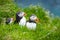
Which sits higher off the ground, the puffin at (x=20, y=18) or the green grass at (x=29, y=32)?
the puffin at (x=20, y=18)

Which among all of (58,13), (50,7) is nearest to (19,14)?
(58,13)

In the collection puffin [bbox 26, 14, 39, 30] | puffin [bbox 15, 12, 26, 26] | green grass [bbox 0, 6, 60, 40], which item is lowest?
green grass [bbox 0, 6, 60, 40]

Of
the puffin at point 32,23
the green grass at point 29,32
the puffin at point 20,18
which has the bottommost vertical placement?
the green grass at point 29,32

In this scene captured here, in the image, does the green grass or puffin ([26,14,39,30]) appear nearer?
the green grass

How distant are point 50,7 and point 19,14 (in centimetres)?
339

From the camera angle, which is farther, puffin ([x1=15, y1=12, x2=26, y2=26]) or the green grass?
puffin ([x1=15, y1=12, x2=26, y2=26])

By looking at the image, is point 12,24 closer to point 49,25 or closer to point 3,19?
point 3,19

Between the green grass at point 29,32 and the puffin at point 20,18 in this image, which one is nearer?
the green grass at point 29,32

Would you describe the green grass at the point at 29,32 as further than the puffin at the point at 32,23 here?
No

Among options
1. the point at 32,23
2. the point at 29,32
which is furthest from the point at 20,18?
the point at 29,32

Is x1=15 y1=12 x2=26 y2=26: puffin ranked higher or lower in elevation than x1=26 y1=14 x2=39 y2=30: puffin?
higher

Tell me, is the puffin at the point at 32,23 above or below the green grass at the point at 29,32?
above

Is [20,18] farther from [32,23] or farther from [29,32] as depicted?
[29,32]

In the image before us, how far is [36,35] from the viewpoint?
583 centimetres
